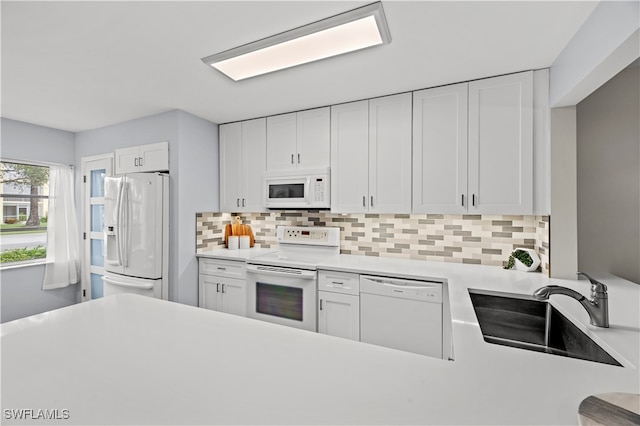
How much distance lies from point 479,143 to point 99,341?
2.51m

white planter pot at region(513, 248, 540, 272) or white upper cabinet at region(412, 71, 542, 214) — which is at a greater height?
white upper cabinet at region(412, 71, 542, 214)

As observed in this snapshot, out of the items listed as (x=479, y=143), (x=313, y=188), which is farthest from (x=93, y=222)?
(x=479, y=143)

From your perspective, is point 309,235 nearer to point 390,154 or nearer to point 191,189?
point 390,154

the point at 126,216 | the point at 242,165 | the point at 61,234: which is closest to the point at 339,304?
the point at 242,165

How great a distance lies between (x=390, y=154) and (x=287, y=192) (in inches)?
41.9

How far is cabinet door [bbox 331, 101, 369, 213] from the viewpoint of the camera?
2.70 meters

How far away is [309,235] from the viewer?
3.18m

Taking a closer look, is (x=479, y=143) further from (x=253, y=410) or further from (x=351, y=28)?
(x=253, y=410)

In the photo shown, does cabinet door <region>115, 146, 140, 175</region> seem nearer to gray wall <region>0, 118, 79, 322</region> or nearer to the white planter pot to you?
gray wall <region>0, 118, 79, 322</region>

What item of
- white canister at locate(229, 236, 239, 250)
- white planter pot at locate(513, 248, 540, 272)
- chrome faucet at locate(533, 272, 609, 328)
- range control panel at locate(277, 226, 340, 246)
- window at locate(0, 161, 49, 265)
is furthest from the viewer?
white canister at locate(229, 236, 239, 250)

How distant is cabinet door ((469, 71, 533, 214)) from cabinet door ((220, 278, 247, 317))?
2.16 metres

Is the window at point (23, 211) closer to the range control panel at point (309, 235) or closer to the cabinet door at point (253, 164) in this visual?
the cabinet door at point (253, 164)

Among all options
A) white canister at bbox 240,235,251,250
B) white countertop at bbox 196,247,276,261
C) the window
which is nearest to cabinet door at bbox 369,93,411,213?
white countertop at bbox 196,247,276,261

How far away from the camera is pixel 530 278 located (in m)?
2.09
